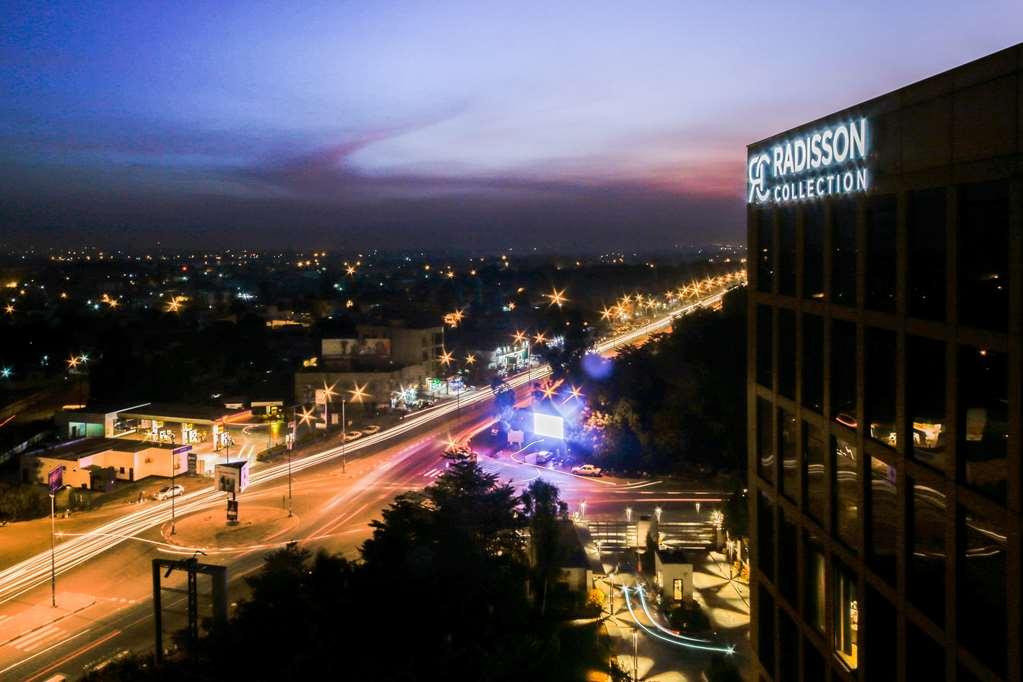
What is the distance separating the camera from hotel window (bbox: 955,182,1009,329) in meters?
6.20

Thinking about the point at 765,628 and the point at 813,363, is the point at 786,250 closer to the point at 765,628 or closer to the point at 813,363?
the point at 813,363

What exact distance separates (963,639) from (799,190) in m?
5.77

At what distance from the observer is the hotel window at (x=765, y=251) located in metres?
11.5

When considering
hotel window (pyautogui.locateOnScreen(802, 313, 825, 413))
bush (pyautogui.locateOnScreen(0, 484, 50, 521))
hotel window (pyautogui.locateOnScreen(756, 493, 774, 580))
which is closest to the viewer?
hotel window (pyautogui.locateOnScreen(802, 313, 825, 413))

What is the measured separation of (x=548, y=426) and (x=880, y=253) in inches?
1181

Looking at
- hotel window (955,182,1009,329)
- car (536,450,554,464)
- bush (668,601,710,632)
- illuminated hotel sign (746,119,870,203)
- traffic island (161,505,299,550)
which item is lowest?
bush (668,601,710,632)

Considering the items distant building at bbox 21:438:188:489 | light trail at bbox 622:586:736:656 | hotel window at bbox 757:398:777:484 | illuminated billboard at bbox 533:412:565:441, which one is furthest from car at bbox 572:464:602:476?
hotel window at bbox 757:398:777:484

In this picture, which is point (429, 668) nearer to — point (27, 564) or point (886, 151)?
point (886, 151)

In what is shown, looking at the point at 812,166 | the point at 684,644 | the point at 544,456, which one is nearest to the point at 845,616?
the point at 812,166

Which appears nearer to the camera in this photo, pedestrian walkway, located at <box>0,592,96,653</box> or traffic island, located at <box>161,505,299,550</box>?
pedestrian walkway, located at <box>0,592,96,653</box>

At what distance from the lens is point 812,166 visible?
9695 mm

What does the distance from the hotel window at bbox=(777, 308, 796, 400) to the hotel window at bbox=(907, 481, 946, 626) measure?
10.9 feet

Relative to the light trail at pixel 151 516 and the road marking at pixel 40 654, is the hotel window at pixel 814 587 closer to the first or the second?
the road marking at pixel 40 654

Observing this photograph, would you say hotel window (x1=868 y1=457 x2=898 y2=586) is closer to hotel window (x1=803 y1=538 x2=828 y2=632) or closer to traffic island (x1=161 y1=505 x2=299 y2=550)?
hotel window (x1=803 y1=538 x2=828 y2=632)
